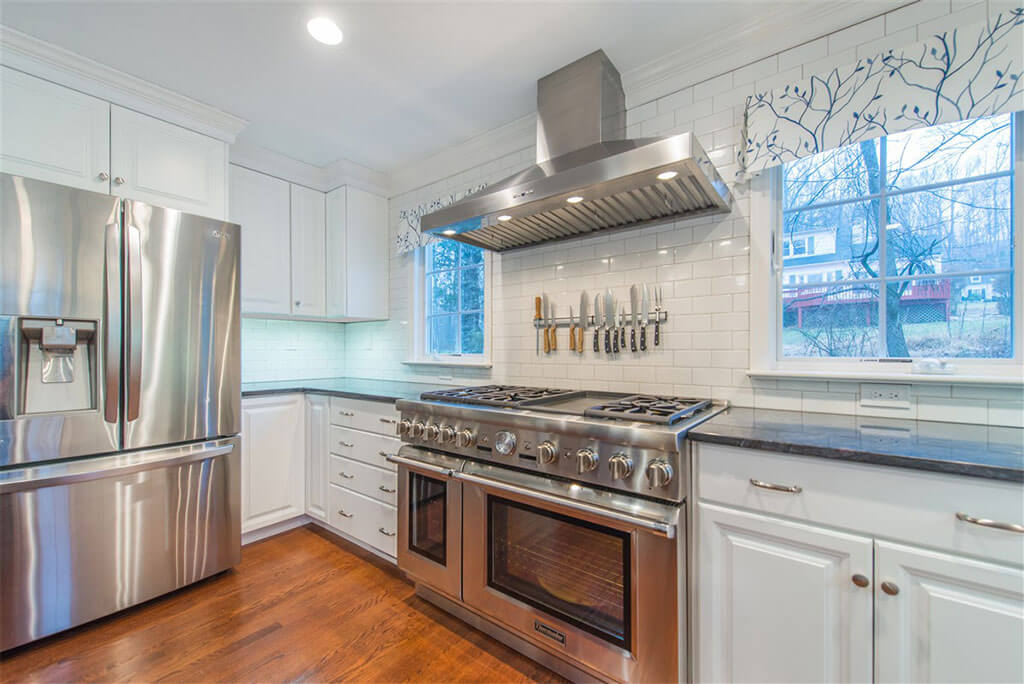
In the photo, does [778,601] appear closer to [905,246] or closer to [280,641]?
[905,246]

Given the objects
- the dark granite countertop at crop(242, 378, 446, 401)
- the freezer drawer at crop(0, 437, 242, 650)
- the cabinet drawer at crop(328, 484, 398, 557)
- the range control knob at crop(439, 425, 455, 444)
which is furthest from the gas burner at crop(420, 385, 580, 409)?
the freezer drawer at crop(0, 437, 242, 650)

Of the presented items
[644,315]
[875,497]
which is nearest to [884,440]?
[875,497]

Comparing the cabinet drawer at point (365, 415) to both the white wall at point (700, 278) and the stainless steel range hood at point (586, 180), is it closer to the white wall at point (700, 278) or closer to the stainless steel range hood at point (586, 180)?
the white wall at point (700, 278)

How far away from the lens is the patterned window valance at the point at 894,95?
4.32 feet

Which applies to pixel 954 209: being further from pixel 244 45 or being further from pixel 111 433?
pixel 111 433

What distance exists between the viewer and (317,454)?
281cm

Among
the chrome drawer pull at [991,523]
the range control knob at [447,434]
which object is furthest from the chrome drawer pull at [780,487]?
the range control knob at [447,434]

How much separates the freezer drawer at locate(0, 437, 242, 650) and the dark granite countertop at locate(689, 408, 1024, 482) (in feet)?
7.80

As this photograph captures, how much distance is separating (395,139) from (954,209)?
2.82 metres

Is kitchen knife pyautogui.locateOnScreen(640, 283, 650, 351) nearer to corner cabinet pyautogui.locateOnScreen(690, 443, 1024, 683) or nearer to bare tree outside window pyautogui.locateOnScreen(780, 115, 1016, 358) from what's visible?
bare tree outside window pyautogui.locateOnScreen(780, 115, 1016, 358)

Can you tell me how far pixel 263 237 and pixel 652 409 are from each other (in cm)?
278

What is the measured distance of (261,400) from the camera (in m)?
2.66

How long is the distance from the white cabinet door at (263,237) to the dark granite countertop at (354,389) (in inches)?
21.1

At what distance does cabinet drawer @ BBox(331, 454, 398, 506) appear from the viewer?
2346mm
